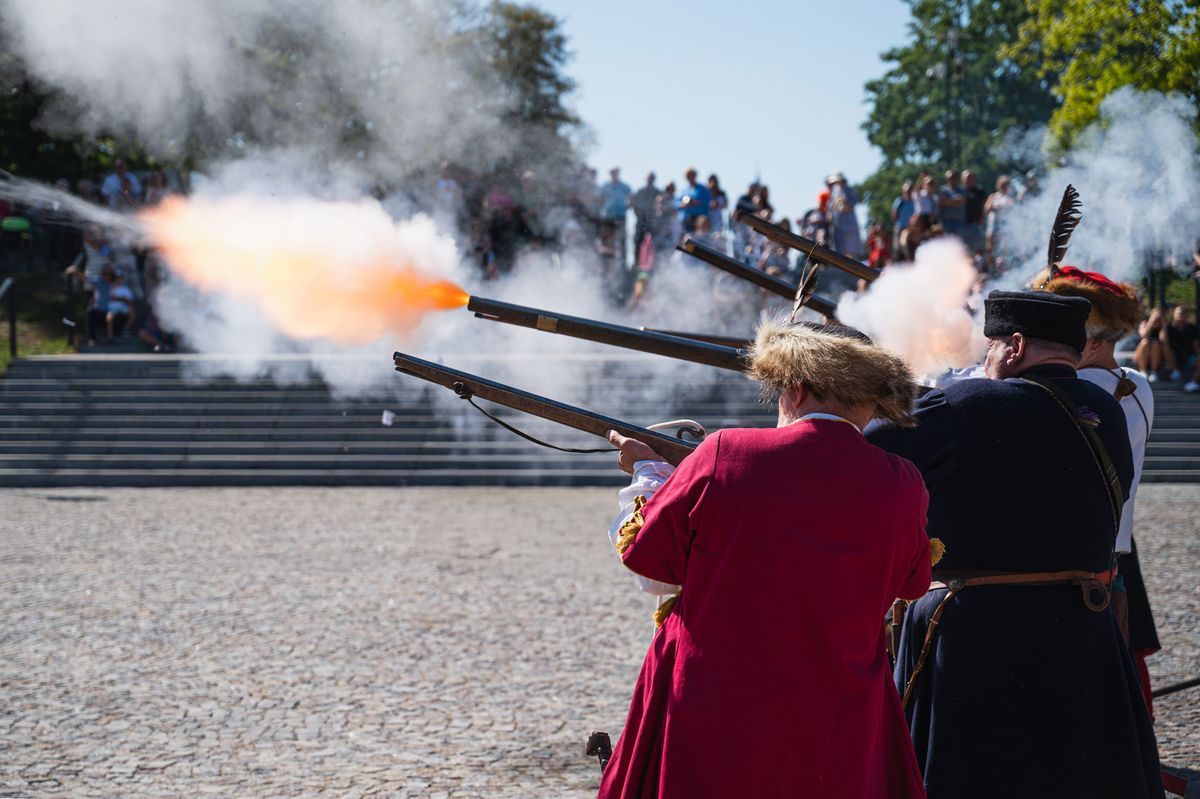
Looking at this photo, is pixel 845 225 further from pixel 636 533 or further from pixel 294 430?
pixel 636 533

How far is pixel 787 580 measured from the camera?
2568 mm

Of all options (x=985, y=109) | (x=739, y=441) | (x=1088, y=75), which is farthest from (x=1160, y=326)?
(x=985, y=109)

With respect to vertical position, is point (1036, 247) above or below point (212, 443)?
above

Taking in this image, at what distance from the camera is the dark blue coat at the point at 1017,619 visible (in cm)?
305

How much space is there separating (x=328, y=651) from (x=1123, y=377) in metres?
4.49

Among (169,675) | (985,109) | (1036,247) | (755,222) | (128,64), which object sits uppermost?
(985,109)

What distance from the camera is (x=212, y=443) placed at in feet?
50.5

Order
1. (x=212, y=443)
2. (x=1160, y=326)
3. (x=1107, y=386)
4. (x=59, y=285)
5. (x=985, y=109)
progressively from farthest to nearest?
(x=985, y=109) < (x=59, y=285) < (x=1160, y=326) < (x=212, y=443) < (x=1107, y=386)

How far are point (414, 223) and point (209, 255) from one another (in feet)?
6.55

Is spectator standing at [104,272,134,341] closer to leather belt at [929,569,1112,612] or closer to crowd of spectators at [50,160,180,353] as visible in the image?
crowd of spectators at [50,160,180,353]

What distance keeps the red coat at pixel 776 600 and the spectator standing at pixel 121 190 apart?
488 inches

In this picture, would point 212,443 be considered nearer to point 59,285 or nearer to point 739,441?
point 59,285

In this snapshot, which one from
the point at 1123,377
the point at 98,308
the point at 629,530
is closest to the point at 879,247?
the point at 98,308

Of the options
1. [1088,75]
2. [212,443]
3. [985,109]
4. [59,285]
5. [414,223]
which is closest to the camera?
[414,223]
